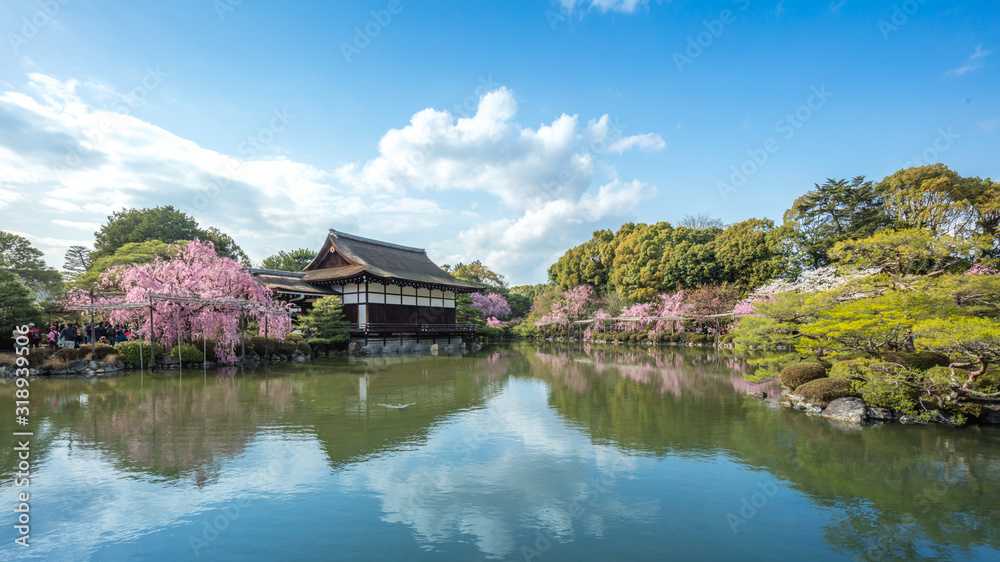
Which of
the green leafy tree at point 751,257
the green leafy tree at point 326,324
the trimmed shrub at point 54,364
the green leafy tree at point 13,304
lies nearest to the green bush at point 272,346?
→ the green leafy tree at point 326,324

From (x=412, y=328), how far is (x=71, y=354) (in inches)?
561

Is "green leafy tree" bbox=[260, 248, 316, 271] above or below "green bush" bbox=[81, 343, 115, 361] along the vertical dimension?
above

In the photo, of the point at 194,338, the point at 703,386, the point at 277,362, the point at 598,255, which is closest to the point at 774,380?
the point at 703,386

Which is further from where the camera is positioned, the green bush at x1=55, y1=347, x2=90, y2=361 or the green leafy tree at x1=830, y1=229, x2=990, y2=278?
the green bush at x1=55, y1=347, x2=90, y2=361

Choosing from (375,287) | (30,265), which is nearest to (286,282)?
(375,287)

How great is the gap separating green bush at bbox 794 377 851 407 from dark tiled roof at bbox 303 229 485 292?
63.5 ft

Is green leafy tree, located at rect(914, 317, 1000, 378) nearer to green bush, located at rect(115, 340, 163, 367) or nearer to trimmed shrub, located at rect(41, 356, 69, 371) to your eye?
green bush, located at rect(115, 340, 163, 367)

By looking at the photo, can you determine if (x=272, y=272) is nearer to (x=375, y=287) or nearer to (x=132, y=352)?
(x=375, y=287)

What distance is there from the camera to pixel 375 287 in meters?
25.1

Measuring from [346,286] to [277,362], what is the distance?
6.84m

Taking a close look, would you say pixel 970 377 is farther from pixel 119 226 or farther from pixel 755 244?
pixel 119 226

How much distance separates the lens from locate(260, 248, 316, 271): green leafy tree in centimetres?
4203

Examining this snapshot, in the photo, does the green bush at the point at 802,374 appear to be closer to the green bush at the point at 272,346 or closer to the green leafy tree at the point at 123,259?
the green bush at the point at 272,346

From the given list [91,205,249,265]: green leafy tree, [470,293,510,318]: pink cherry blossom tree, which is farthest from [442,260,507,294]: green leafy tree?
[91,205,249,265]: green leafy tree
